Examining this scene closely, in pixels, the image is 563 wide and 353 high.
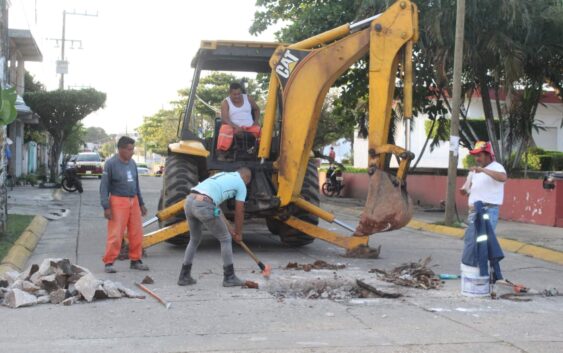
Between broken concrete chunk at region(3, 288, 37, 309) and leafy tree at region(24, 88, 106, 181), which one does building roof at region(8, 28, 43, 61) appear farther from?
broken concrete chunk at region(3, 288, 37, 309)

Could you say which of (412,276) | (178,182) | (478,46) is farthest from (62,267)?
(478,46)

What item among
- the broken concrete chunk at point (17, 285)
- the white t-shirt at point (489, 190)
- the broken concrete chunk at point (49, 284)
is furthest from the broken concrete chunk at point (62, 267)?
the white t-shirt at point (489, 190)

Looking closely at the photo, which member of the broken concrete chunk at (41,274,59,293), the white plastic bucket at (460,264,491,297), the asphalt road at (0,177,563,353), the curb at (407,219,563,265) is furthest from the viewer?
the curb at (407,219,563,265)

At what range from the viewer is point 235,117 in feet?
31.1

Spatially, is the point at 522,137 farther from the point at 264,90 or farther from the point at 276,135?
the point at 276,135

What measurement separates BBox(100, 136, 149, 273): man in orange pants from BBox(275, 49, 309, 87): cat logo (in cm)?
226

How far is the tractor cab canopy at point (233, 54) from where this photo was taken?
9797mm

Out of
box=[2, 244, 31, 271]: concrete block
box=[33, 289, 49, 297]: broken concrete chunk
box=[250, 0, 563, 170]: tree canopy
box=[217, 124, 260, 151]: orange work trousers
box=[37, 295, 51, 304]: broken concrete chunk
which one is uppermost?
box=[250, 0, 563, 170]: tree canopy

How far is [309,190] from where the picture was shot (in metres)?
10.4

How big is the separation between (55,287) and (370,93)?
4.51 m

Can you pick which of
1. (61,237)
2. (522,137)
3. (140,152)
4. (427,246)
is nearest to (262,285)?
(427,246)

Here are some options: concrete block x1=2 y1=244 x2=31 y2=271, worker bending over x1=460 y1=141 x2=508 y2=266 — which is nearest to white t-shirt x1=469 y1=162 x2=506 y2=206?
worker bending over x1=460 y1=141 x2=508 y2=266

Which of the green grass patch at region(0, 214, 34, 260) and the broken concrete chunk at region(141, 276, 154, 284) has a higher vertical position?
the broken concrete chunk at region(141, 276, 154, 284)

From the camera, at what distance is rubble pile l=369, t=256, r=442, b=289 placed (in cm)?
764
